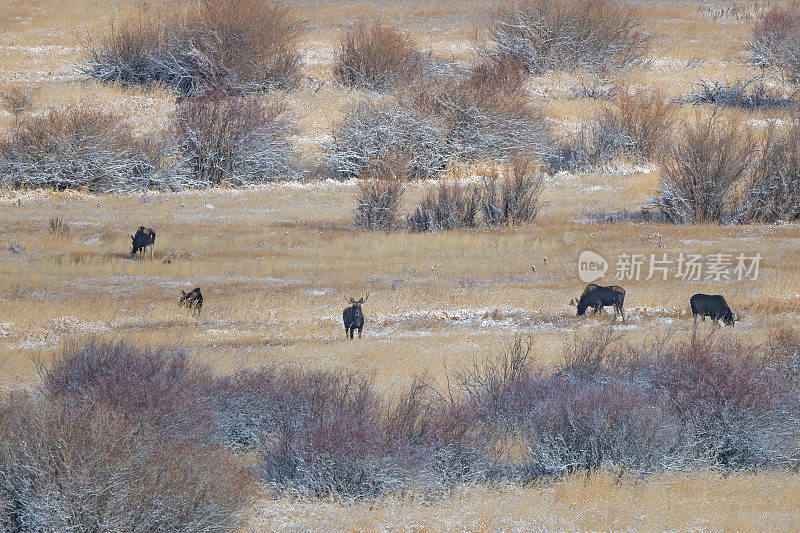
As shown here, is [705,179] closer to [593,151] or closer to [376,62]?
[593,151]

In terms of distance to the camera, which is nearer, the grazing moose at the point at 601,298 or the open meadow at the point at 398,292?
the open meadow at the point at 398,292

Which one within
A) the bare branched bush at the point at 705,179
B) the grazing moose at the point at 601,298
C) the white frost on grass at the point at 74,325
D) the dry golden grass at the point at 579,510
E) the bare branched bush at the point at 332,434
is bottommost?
the dry golden grass at the point at 579,510

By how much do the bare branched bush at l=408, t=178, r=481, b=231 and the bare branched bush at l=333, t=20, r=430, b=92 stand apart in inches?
676

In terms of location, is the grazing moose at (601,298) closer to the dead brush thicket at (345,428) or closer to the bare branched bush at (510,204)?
the dead brush thicket at (345,428)

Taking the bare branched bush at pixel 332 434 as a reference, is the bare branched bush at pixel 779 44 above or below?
above

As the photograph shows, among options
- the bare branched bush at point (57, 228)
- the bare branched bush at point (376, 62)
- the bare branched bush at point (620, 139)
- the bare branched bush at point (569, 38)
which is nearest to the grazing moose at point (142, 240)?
the bare branched bush at point (57, 228)

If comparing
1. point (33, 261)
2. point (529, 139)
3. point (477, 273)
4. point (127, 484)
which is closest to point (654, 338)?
point (477, 273)

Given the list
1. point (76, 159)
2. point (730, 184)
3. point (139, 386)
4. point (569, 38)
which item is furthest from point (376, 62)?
point (139, 386)

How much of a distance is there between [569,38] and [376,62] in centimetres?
1038

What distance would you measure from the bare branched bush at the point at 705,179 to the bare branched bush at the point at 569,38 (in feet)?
63.1

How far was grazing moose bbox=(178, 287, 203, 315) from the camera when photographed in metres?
16.1

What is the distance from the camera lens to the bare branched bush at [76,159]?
2992 cm

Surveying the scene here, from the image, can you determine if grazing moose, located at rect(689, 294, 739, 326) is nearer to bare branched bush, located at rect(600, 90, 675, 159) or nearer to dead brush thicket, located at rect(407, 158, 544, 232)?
dead brush thicket, located at rect(407, 158, 544, 232)

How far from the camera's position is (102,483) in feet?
23.6
